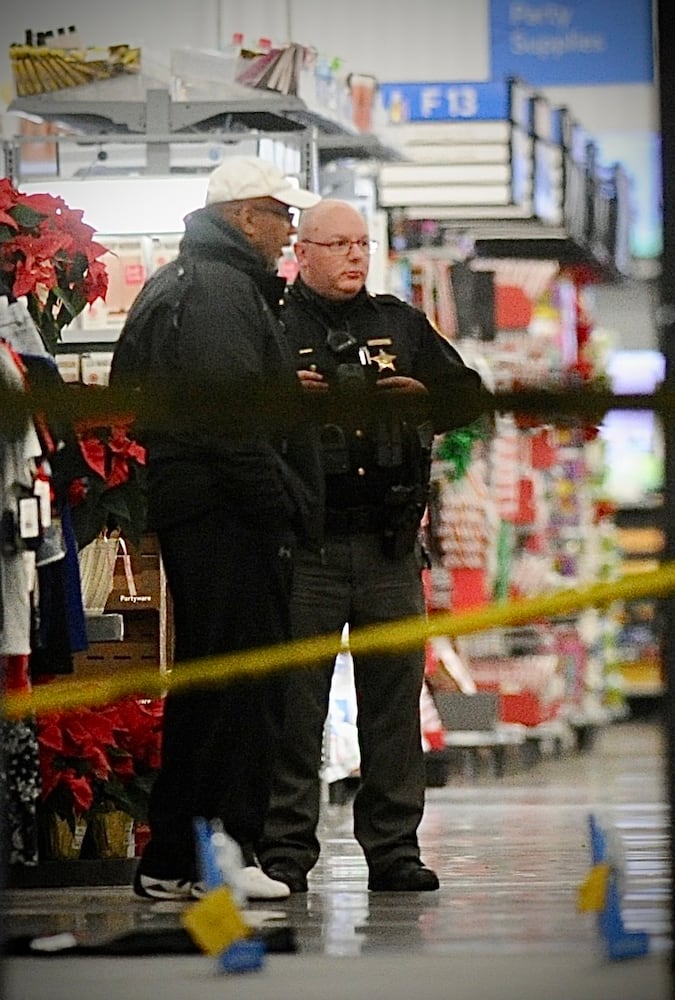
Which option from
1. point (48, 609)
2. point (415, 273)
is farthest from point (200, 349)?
point (415, 273)

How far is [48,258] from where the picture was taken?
177 inches

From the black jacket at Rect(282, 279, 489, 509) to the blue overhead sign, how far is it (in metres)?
5.68

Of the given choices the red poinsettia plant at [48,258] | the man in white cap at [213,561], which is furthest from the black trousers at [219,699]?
the red poinsettia plant at [48,258]

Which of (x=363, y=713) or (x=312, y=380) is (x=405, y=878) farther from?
(x=312, y=380)

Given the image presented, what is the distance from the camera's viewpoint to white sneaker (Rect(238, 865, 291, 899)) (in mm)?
4057

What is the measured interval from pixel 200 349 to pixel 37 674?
843 mm

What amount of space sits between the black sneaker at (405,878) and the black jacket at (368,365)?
28.5 inches

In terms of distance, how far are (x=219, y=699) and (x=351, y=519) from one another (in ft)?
1.87

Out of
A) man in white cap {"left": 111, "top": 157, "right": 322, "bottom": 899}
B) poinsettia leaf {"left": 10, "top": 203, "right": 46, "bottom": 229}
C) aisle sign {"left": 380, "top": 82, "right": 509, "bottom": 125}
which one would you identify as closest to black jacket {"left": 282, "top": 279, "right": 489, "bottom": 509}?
man in white cap {"left": 111, "top": 157, "right": 322, "bottom": 899}

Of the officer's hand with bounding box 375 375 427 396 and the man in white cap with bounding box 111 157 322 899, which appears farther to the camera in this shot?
the officer's hand with bounding box 375 375 427 396

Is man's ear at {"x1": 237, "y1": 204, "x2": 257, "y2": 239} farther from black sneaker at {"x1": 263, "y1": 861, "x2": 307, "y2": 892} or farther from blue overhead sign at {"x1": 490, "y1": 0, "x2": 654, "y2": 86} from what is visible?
blue overhead sign at {"x1": 490, "y1": 0, "x2": 654, "y2": 86}

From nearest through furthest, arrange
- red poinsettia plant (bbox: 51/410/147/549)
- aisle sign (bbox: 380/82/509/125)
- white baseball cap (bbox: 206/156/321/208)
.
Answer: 1. white baseball cap (bbox: 206/156/321/208)
2. red poinsettia plant (bbox: 51/410/147/549)
3. aisle sign (bbox: 380/82/509/125)

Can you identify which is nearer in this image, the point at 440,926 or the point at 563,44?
the point at 440,926

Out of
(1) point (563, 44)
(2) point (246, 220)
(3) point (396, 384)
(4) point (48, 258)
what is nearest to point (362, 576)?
(3) point (396, 384)
